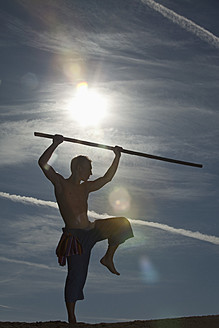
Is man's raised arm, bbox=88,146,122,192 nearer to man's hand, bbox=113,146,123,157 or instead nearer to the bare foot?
man's hand, bbox=113,146,123,157

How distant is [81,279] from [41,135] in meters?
3.45

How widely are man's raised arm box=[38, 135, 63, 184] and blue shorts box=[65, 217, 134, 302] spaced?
1251 millimetres

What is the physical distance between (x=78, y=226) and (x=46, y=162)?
5.23ft

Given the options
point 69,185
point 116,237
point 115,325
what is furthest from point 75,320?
point 69,185

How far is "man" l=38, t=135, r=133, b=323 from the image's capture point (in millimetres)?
12945

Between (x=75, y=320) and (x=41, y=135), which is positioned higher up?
(x=41, y=135)

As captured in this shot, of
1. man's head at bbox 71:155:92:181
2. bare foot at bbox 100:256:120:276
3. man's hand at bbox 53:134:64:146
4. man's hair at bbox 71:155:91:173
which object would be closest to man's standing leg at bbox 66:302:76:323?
bare foot at bbox 100:256:120:276

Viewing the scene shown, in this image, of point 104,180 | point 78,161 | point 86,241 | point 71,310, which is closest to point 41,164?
point 78,161

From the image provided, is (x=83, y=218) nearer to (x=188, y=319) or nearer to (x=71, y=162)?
(x=71, y=162)

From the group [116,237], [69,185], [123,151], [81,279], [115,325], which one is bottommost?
[115,325]

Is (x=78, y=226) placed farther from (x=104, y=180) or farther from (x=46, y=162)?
(x=46, y=162)

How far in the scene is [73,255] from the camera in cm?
1303

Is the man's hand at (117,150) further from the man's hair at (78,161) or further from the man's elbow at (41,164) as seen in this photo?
the man's elbow at (41,164)

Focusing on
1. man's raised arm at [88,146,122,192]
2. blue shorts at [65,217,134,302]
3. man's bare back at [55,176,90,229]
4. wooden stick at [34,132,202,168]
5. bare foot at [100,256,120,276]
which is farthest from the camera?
wooden stick at [34,132,202,168]
